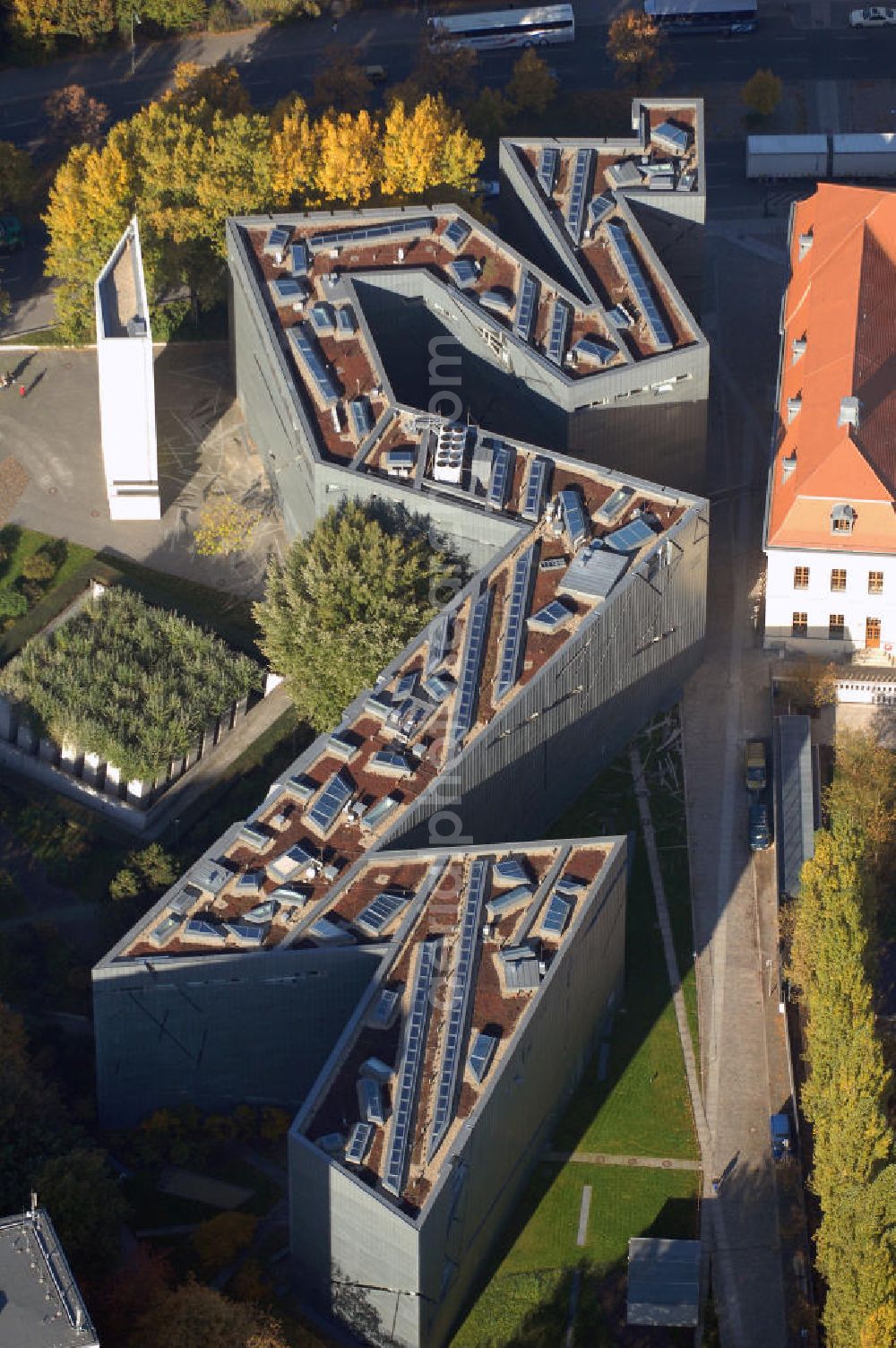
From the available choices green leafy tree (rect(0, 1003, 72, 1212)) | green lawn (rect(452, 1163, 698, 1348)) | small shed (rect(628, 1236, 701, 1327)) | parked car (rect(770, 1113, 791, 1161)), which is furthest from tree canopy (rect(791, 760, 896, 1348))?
green leafy tree (rect(0, 1003, 72, 1212))

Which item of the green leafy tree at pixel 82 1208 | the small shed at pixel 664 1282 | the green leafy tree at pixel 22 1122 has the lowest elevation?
the small shed at pixel 664 1282

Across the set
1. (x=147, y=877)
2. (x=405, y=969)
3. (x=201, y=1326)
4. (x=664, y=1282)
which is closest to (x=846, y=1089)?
(x=664, y=1282)

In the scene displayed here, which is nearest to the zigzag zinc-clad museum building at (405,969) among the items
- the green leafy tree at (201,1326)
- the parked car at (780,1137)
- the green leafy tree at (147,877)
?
the green leafy tree at (147,877)

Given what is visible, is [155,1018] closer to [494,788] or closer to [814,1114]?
[494,788]

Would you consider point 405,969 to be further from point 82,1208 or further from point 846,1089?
point 846,1089

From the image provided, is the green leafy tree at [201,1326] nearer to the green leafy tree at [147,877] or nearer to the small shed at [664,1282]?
the small shed at [664,1282]
